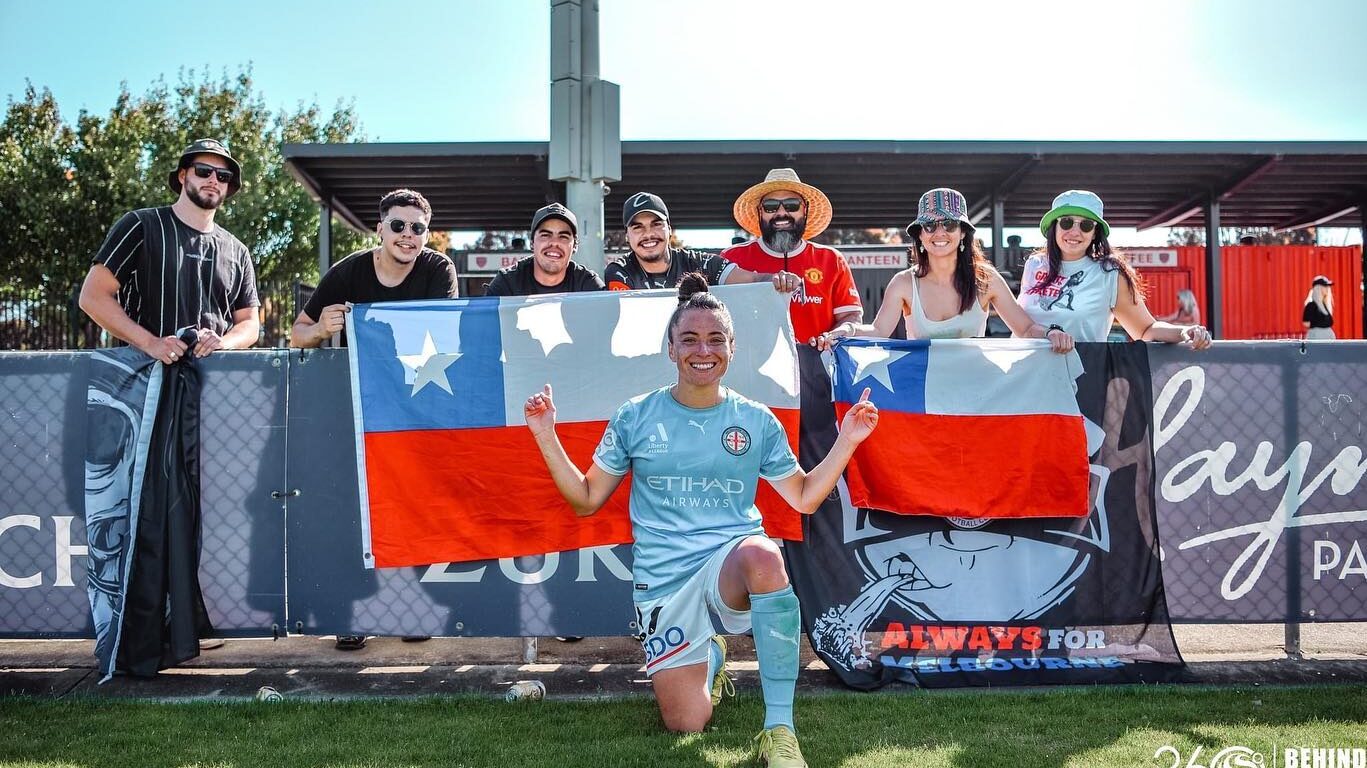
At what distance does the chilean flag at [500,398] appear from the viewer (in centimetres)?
413

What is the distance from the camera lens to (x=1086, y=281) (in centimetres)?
455

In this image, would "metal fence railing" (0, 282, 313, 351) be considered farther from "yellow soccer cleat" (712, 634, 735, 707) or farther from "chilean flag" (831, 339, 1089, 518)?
"yellow soccer cleat" (712, 634, 735, 707)

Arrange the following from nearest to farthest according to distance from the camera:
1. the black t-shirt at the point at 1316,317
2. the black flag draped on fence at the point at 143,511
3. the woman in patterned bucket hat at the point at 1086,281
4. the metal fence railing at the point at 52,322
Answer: the black flag draped on fence at the point at 143,511
the woman in patterned bucket hat at the point at 1086,281
the black t-shirt at the point at 1316,317
the metal fence railing at the point at 52,322

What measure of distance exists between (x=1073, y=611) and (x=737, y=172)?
1131 centimetres

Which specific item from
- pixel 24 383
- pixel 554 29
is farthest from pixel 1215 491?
pixel 24 383

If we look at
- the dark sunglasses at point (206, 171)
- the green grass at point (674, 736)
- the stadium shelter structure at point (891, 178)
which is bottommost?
the green grass at point (674, 736)

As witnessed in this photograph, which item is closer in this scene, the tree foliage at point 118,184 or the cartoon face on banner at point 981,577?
the cartoon face on banner at point 981,577

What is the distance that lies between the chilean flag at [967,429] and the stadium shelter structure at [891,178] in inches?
377

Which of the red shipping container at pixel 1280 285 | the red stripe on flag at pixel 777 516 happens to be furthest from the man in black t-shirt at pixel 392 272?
the red shipping container at pixel 1280 285

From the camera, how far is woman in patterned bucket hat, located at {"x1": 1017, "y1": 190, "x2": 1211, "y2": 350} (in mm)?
4504

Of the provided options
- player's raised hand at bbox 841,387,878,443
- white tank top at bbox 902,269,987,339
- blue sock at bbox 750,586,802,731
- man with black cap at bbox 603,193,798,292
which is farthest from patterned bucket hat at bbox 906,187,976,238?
blue sock at bbox 750,586,802,731

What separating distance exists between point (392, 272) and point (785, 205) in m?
2.07

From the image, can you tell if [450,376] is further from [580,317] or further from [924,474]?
[924,474]

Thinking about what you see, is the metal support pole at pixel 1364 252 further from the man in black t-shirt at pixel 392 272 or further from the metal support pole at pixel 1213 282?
the man in black t-shirt at pixel 392 272
